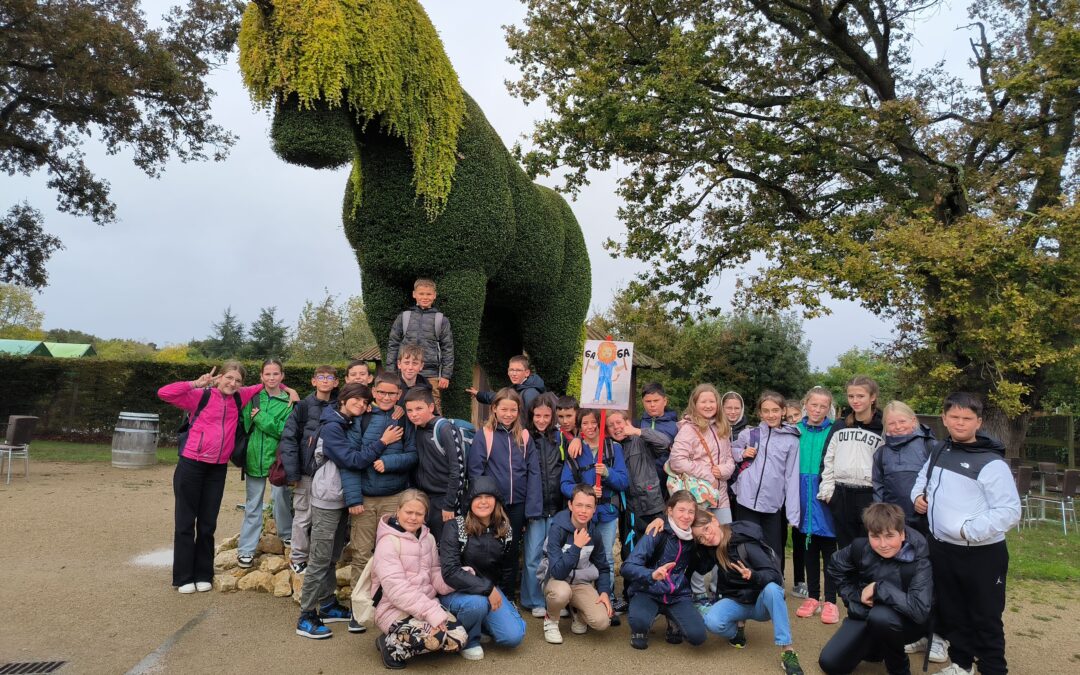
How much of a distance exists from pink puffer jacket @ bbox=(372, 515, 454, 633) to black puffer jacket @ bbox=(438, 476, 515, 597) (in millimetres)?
96

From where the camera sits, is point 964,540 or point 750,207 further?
point 750,207

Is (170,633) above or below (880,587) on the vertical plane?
below

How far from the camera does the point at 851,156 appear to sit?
525 inches

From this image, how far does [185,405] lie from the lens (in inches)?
202

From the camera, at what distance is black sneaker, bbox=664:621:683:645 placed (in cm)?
438

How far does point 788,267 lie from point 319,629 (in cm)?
961

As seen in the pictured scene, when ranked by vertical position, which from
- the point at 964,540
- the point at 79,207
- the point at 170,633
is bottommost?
the point at 170,633

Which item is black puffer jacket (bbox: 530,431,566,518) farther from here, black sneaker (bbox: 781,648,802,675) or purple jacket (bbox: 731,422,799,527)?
black sneaker (bbox: 781,648,802,675)

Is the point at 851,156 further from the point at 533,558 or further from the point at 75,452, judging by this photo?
the point at 75,452

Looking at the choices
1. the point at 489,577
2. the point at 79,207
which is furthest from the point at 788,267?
the point at 79,207

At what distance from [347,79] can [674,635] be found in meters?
4.61

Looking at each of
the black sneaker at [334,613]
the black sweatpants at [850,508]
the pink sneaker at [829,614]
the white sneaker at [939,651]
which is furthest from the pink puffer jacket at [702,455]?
the black sneaker at [334,613]

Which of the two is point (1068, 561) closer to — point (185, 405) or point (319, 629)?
point (319, 629)

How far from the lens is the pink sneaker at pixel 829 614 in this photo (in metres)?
4.91
